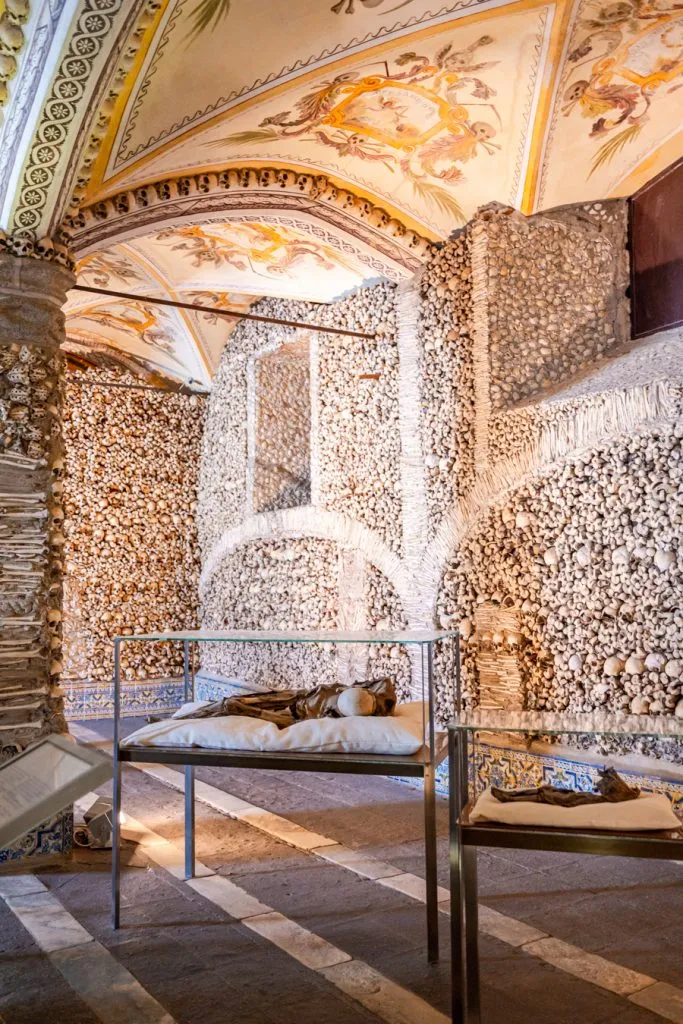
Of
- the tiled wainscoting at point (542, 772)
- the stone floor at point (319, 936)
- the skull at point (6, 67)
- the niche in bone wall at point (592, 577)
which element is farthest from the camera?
the niche in bone wall at point (592, 577)

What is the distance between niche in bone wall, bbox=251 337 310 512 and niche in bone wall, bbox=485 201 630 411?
3.14 meters

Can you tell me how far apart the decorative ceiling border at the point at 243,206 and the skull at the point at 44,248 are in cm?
19

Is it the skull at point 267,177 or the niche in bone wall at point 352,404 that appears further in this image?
the niche in bone wall at point 352,404

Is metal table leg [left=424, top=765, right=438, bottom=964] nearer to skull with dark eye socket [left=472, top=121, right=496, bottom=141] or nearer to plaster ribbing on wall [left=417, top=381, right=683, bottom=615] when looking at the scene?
plaster ribbing on wall [left=417, top=381, right=683, bottom=615]

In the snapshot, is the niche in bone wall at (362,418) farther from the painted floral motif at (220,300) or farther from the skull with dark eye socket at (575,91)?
the skull with dark eye socket at (575,91)

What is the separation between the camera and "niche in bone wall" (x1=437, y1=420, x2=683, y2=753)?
14.6 ft

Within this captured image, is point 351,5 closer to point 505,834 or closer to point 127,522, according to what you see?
point 505,834

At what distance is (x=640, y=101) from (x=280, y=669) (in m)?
5.23

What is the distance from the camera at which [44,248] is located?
4566 millimetres

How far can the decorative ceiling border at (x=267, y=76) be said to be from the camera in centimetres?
399

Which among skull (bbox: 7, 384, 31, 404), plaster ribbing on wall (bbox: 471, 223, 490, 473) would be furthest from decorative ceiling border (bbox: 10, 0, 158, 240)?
plaster ribbing on wall (bbox: 471, 223, 490, 473)

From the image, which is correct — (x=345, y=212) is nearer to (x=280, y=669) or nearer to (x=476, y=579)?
(x=476, y=579)

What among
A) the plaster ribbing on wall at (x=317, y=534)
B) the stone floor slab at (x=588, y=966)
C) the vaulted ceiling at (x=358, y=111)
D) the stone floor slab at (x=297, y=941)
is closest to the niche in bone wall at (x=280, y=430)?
the plaster ribbing on wall at (x=317, y=534)

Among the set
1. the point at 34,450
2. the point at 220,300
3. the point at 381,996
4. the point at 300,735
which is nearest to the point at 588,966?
the point at 381,996
